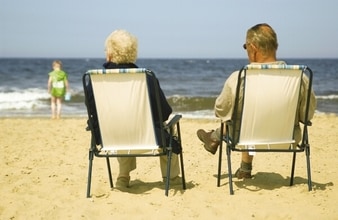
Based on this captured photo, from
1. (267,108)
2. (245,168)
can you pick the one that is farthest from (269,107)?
(245,168)

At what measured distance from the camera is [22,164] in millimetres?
5406

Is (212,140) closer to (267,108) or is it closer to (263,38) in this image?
(267,108)

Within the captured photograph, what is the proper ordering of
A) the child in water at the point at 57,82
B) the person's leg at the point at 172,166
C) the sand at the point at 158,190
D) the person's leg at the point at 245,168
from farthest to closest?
the child in water at the point at 57,82 < the person's leg at the point at 245,168 < the person's leg at the point at 172,166 < the sand at the point at 158,190

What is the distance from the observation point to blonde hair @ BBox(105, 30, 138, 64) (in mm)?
3773

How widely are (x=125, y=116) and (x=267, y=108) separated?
112 cm

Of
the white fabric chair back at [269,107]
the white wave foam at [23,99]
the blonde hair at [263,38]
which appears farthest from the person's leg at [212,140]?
the white wave foam at [23,99]

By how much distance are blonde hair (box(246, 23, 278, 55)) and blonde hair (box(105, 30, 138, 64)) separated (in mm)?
945

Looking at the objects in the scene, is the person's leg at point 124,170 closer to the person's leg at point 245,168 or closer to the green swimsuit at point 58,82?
the person's leg at point 245,168

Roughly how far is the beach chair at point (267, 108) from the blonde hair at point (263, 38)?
27 centimetres

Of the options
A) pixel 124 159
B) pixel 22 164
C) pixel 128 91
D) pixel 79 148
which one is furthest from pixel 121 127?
pixel 79 148

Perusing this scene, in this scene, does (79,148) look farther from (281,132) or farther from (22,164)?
(281,132)

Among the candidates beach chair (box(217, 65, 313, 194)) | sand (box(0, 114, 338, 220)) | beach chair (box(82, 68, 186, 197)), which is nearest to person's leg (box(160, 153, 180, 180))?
sand (box(0, 114, 338, 220))

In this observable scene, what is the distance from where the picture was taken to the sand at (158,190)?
11.4 ft

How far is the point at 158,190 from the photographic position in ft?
13.5
